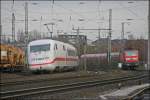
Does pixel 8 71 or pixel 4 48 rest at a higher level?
pixel 4 48

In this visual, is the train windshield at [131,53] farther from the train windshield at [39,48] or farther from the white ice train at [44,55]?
the train windshield at [39,48]

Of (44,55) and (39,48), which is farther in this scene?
(39,48)

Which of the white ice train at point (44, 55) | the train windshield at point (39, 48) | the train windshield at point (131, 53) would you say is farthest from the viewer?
the train windshield at point (131, 53)

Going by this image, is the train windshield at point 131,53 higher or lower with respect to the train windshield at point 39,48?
lower

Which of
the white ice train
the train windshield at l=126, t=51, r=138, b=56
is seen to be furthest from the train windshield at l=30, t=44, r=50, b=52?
the train windshield at l=126, t=51, r=138, b=56

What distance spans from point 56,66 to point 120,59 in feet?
84.2

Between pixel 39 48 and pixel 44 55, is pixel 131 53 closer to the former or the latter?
pixel 39 48

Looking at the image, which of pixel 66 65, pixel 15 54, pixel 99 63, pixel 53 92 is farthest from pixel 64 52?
pixel 99 63

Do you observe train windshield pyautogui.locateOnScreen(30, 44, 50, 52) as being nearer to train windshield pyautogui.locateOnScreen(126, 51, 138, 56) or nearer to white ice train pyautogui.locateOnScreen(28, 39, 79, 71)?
white ice train pyautogui.locateOnScreen(28, 39, 79, 71)

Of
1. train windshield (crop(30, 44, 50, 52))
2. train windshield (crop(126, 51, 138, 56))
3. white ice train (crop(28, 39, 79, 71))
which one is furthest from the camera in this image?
Result: train windshield (crop(126, 51, 138, 56))

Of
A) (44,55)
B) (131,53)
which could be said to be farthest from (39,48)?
(131,53)

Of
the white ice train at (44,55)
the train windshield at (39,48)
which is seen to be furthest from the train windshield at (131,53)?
the train windshield at (39,48)

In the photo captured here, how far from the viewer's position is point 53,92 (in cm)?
1558

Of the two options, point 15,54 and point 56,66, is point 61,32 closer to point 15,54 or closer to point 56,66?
point 15,54
